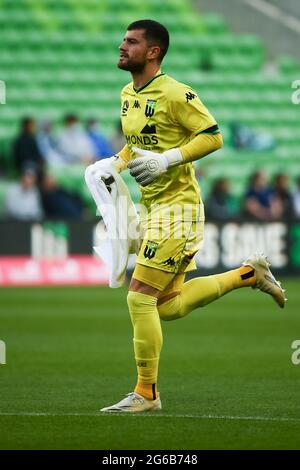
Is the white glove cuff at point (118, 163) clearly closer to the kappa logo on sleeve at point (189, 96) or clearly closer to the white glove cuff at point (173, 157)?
the white glove cuff at point (173, 157)

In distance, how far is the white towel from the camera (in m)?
7.60

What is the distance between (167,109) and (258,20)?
17967mm

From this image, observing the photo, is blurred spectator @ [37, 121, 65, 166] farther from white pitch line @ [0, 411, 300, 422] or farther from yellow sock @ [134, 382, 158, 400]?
white pitch line @ [0, 411, 300, 422]

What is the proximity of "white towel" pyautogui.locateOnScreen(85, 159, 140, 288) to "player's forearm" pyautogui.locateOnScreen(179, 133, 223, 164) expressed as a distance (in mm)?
657

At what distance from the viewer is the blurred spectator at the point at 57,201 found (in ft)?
62.5

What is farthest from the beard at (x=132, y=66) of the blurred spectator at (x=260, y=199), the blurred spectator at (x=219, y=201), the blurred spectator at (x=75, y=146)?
the blurred spectator at (x=260, y=199)

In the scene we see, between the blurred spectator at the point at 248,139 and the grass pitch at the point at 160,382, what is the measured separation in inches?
289

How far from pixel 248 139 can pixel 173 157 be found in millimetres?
15901

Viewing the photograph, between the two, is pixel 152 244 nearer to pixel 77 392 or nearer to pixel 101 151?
pixel 77 392

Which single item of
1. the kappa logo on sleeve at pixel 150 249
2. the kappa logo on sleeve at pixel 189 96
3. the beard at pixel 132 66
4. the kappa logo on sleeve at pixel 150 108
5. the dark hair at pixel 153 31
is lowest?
the kappa logo on sleeve at pixel 150 249

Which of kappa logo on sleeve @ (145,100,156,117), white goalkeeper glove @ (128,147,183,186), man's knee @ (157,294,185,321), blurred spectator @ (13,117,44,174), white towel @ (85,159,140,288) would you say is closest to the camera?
white goalkeeper glove @ (128,147,183,186)

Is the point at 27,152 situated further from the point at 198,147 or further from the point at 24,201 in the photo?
the point at 198,147

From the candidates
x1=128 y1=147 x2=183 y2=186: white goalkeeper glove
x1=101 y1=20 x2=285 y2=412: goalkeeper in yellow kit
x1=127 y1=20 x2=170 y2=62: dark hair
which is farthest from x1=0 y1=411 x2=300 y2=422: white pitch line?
x1=127 y1=20 x2=170 y2=62: dark hair
